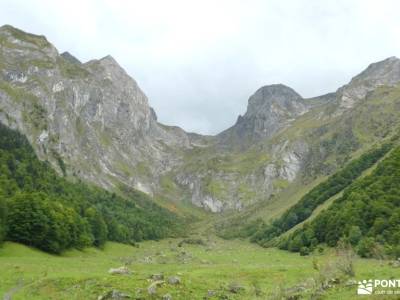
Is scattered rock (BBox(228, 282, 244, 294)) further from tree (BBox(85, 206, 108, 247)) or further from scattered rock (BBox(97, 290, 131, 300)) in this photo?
tree (BBox(85, 206, 108, 247))

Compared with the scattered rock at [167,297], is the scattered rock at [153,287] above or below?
above

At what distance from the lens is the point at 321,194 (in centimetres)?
16625

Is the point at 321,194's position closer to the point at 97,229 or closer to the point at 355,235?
the point at 355,235

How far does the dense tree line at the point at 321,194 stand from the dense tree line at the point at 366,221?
134 feet

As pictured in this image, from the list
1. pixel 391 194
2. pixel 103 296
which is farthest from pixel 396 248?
pixel 103 296

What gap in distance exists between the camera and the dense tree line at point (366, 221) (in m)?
77.2

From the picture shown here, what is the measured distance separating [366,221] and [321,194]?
250 feet

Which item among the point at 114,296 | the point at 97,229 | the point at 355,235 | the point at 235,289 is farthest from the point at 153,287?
the point at 97,229

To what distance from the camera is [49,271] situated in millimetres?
50750

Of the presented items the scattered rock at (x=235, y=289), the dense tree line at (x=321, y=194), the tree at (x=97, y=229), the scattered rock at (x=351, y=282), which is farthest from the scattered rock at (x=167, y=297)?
the dense tree line at (x=321, y=194)

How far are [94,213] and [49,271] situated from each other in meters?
67.5

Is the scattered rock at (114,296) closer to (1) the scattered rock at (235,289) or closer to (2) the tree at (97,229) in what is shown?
(1) the scattered rock at (235,289)

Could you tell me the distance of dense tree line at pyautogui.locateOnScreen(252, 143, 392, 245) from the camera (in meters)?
161

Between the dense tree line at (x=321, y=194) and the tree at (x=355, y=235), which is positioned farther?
the dense tree line at (x=321, y=194)
